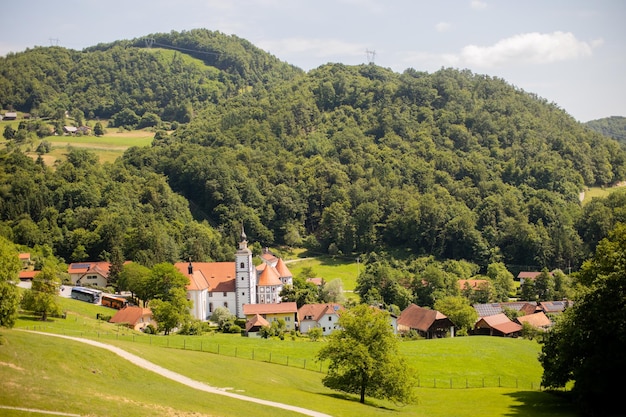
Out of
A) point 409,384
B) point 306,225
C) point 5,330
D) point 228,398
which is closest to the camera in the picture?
point 228,398

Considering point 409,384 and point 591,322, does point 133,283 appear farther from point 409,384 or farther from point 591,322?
point 591,322

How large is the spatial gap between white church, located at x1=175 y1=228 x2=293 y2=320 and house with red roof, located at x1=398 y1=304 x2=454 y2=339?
1714 centimetres

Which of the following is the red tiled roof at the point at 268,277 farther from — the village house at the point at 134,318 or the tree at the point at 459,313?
the village house at the point at 134,318

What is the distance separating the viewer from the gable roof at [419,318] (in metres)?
80.2

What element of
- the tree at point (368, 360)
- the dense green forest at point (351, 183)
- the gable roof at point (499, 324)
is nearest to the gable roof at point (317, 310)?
the gable roof at point (499, 324)

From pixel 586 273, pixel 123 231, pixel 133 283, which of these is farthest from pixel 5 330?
pixel 123 231

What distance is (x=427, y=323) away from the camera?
80.4 meters

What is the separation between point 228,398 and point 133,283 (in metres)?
49.1

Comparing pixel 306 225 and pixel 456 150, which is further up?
pixel 456 150

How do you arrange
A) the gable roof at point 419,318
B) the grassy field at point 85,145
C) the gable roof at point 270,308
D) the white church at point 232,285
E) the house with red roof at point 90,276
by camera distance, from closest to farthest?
the gable roof at point 419,318, the gable roof at point 270,308, the white church at point 232,285, the house with red roof at point 90,276, the grassy field at point 85,145

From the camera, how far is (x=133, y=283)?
82.8 metres

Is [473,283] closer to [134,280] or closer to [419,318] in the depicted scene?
[419,318]

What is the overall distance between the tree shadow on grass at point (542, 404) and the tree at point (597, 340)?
4.20 ft

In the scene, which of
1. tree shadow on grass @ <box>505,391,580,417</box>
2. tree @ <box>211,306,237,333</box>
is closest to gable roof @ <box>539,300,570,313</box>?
tree @ <box>211,306,237,333</box>
